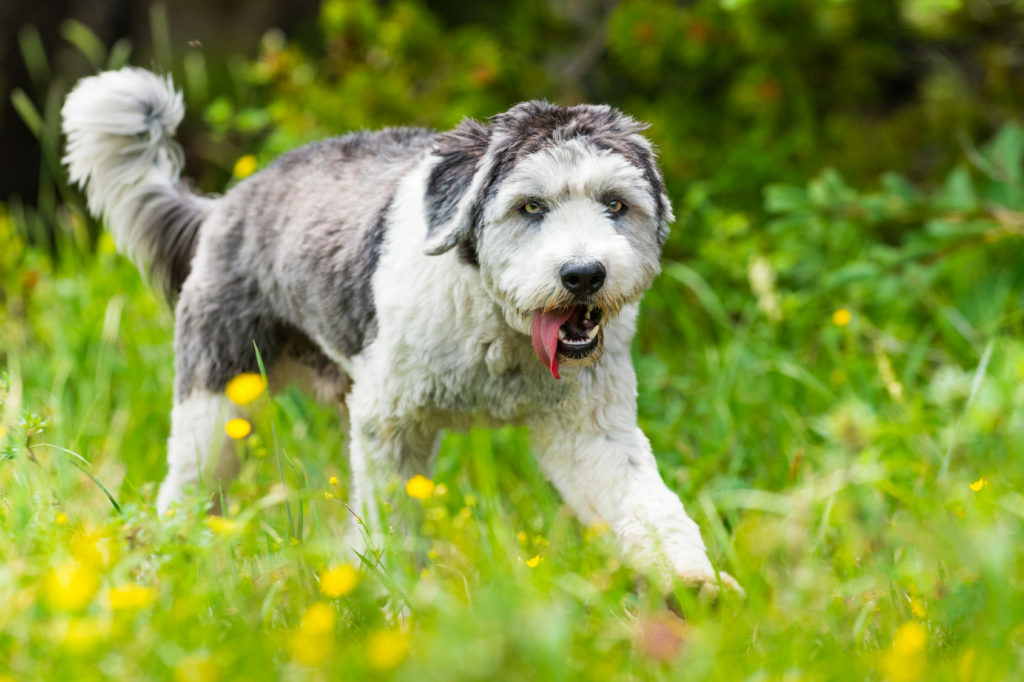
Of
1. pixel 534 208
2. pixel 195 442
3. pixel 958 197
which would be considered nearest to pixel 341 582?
pixel 534 208

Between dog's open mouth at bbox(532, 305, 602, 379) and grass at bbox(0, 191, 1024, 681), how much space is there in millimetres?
407

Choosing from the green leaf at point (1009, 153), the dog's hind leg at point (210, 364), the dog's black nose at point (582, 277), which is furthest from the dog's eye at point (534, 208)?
the green leaf at point (1009, 153)

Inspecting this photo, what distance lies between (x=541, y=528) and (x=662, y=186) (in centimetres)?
122

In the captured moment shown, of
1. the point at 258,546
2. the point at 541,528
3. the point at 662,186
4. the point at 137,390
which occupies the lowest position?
the point at 137,390

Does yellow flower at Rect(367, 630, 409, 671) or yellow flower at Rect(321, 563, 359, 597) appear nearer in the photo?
yellow flower at Rect(367, 630, 409, 671)

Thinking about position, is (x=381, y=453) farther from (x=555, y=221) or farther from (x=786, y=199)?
(x=786, y=199)

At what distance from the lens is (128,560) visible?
2266mm

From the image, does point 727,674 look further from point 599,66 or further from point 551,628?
point 599,66

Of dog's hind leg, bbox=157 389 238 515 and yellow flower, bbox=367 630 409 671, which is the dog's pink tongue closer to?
yellow flower, bbox=367 630 409 671

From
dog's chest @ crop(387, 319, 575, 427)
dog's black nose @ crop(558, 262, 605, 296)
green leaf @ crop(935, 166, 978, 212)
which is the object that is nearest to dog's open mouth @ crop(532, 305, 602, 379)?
dog's black nose @ crop(558, 262, 605, 296)

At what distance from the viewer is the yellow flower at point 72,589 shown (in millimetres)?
1881

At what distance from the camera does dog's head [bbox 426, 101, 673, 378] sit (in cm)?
281

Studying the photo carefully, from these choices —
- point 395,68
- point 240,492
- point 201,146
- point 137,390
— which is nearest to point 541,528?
point 240,492

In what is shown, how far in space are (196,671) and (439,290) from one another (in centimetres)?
151
